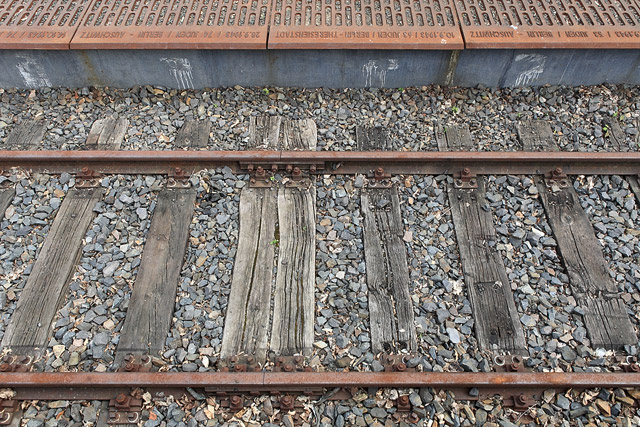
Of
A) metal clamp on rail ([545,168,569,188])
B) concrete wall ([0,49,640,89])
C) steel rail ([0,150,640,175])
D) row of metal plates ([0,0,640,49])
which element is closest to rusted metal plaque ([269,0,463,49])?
row of metal plates ([0,0,640,49])

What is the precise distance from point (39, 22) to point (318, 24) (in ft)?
11.0

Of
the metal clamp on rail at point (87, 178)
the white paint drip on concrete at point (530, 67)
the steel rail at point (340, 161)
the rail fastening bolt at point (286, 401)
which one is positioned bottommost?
the rail fastening bolt at point (286, 401)

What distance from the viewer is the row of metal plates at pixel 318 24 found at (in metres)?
5.38

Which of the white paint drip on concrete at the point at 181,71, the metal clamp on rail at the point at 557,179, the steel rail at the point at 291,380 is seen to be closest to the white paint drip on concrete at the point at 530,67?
the metal clamp on rail at the point at 557,179

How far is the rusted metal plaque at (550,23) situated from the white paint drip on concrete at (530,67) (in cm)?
23

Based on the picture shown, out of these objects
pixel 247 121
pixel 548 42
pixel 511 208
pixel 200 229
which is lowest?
pixel 200 229

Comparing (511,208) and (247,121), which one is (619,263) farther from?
(247,121)

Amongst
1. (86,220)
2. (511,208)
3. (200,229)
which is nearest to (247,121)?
(200,229)

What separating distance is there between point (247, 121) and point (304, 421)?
3392mm

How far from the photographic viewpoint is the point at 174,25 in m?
5.61

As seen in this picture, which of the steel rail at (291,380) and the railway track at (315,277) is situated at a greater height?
the railway track at (315,277)

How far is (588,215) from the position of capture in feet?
14.9

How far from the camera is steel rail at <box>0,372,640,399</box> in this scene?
3383 mm

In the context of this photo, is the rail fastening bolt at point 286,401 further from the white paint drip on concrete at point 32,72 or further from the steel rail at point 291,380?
the white paint drip on concrete at point 32,72
